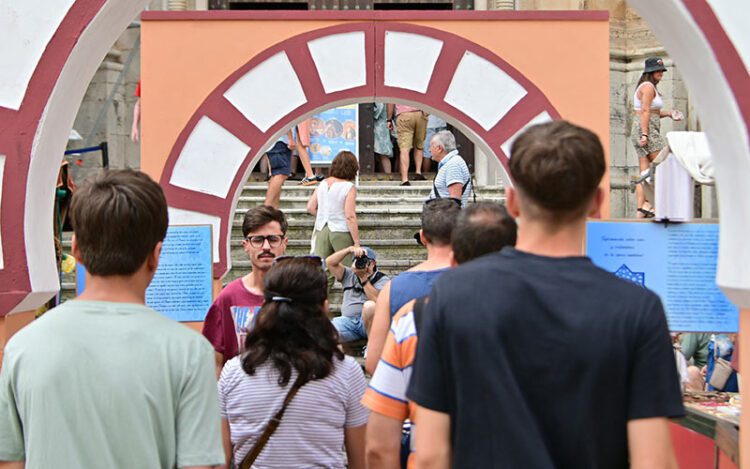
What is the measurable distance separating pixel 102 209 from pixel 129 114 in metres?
10.6

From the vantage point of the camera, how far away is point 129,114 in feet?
40.9

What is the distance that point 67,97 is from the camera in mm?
3869

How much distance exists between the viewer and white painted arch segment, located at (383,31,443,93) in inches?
256

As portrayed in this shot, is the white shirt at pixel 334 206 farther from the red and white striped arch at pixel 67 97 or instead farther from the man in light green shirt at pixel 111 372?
the man in light green shirt at pixel 111 372

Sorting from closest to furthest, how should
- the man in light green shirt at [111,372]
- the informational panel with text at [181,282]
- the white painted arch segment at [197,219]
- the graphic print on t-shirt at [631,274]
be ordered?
the man in light green shirt at [111,372] < the graphic print on t-shirt at [631,274] < the informational panel with text at [181,282] < the white painted arch segment at [197,219]

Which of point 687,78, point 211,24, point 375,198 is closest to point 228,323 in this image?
point 687,78

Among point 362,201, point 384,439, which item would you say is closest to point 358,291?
point 362,201

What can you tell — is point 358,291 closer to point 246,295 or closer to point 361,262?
point 361,262

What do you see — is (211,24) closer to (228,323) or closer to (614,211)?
(228,323)

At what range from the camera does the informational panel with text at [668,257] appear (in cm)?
445

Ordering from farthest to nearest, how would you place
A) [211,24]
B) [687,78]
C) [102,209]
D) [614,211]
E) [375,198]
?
[614,211] < [375,198] < [211,24] < [687,78] < [102,209]

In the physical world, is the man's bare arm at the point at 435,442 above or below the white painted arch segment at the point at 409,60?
below

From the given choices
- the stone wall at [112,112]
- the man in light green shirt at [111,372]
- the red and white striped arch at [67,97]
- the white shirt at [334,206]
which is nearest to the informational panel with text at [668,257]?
the red and white striped arch at [67,97]

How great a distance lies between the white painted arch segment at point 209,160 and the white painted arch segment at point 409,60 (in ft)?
3.34
